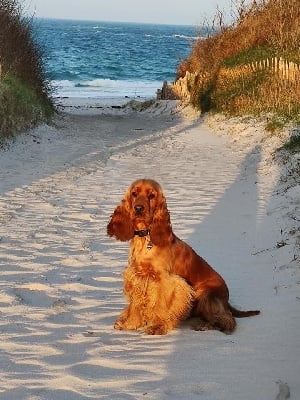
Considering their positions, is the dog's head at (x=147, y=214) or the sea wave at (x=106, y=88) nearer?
the dog's head at (x=147, y=214)

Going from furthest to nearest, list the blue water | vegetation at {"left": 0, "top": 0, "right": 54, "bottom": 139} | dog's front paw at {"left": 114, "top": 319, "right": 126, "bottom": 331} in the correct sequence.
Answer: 1. the blue water
2. vegetation at {"left": 0, "top": 0, "right": 54, "bottom": 139}
3. dog's front paw at {"left": 114, "top": 319, "right": 126, "bottom": 331}

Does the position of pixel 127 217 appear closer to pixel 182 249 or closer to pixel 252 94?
pixel 182 249

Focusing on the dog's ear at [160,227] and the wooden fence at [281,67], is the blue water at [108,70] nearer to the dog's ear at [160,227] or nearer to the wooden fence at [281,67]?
the wooden fence at [281,67]

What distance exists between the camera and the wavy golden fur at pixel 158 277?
187 inches

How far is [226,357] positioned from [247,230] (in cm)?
390

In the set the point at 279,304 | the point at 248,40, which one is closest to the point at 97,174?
the point at 279,304

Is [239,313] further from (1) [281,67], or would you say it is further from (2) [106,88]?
(2) [106,88]

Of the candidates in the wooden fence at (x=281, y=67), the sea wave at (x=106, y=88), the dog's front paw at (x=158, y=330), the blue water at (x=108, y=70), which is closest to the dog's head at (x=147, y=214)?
the dog's front paw at (x=158, y=330)

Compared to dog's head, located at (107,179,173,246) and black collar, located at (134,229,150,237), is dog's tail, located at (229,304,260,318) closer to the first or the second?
dog's head, located at (107,179,173,246)

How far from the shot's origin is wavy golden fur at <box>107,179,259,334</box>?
475 cm

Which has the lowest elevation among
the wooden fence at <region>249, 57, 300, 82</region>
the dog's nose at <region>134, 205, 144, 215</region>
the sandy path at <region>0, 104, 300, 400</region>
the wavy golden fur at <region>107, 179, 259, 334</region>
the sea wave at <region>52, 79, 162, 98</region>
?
the sea wave at <region>52, 79, 162, 98</region>

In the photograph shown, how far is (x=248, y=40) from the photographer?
23469 mm

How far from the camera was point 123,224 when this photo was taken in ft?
16.1

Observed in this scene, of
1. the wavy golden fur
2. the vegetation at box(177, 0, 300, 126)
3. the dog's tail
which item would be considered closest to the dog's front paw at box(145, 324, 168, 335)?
the wavy golden fur
